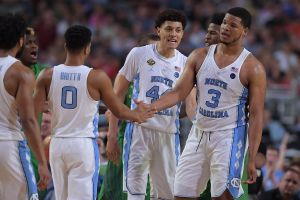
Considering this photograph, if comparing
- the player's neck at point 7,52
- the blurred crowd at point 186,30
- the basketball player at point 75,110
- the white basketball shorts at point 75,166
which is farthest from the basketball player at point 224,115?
the blurred crowd at point 186,30

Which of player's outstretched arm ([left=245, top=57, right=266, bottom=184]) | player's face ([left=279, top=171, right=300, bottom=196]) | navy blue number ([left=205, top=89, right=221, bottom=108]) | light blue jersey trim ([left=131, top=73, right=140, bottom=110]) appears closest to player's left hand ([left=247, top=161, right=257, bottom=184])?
player's outstretched arm ([left=245, top=57, right=266, bottom=184])

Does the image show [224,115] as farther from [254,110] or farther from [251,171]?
[251,171]

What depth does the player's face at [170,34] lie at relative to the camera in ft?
35.7

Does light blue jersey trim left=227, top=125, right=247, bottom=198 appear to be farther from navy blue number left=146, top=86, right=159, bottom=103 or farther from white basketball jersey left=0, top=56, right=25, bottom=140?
white basketball jersey left=0, top=56, right=25, bottom=140

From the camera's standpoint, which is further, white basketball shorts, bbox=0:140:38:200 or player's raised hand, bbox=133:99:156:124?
player's raised hand, bbox=133:99:156:124

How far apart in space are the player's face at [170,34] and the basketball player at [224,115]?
64 cm

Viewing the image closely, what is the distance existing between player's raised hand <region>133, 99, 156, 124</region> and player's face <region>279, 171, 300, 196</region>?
3384mm

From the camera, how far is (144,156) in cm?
1077

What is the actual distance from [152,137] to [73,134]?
120 cm

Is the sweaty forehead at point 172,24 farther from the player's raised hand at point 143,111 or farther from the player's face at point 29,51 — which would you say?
the player's face at point 29,51

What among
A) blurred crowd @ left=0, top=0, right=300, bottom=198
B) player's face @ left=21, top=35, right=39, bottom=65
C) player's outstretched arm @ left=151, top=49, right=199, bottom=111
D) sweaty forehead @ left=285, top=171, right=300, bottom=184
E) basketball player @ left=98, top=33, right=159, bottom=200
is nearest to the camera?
player's outstretched arm @ left=151, top=49, right=199, bottom=111

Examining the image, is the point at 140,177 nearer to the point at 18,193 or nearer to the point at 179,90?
the point at 179,90

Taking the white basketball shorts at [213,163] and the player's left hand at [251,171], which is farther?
the white basketball shorts at [213,163]

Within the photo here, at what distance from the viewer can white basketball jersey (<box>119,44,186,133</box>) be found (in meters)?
10.8
